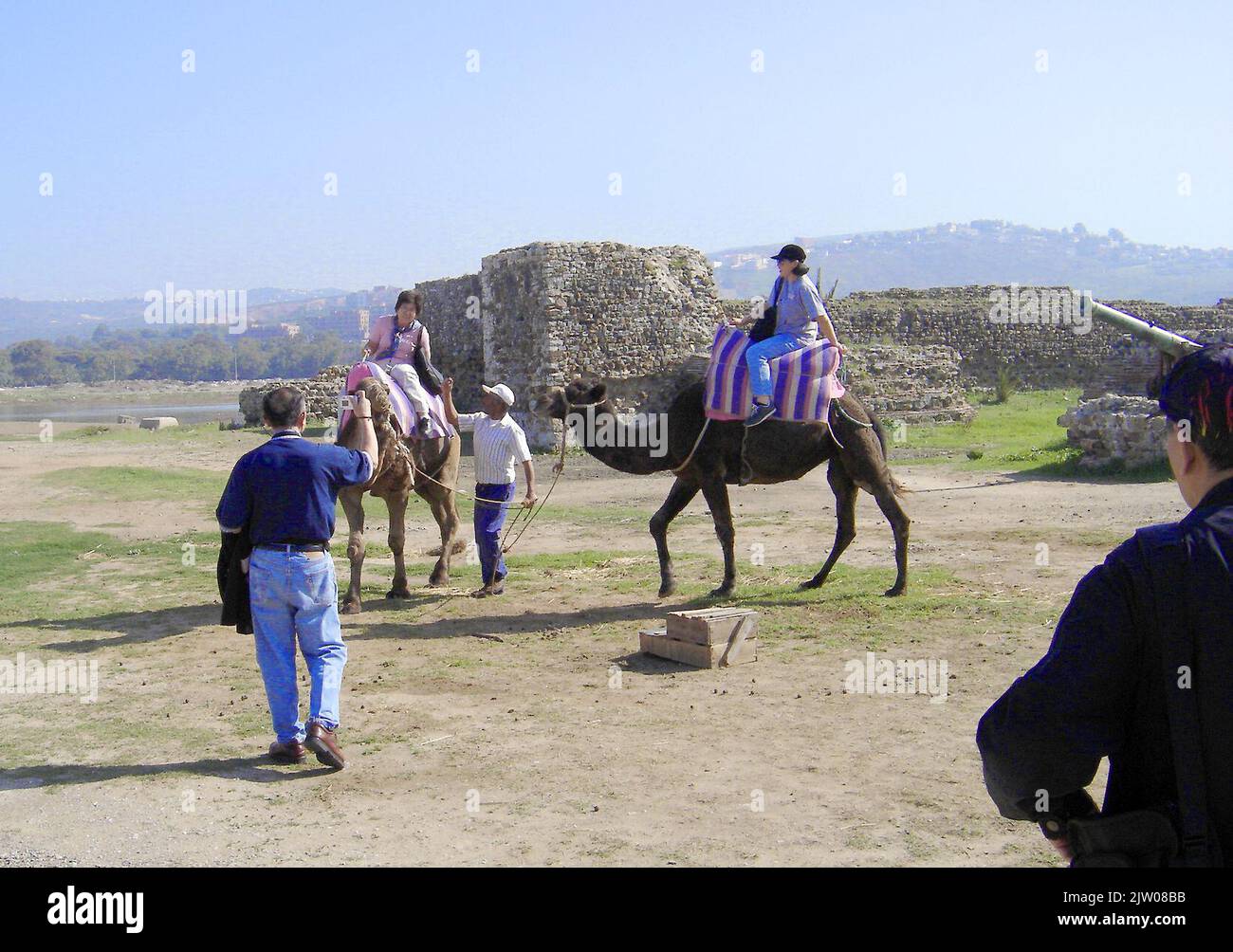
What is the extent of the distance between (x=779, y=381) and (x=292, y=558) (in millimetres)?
5483

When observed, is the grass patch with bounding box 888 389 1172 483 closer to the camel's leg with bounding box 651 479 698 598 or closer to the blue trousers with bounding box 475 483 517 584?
the camel's leg with bounding box 651 479 698 598

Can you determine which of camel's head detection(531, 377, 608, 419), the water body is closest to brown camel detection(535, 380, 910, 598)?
camel's head detection(531, 377, 608, 419)

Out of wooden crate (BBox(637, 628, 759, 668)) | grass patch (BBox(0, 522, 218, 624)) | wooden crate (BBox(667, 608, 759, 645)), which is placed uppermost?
wooden crate (BBox(667, 608, 759, 645))

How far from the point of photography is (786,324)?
34.7 feet

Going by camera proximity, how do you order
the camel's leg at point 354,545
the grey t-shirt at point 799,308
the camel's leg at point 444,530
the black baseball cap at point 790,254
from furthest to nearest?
the camel's leg at point 444,530
the grey t-shirt at point 799,308
the camel's leg at point 354,545
the black baseball cap at point 790,254

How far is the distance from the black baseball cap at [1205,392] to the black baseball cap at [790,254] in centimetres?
785

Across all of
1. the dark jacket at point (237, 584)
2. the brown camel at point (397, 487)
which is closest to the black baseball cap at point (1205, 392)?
the dark jacket at point (237, 584)

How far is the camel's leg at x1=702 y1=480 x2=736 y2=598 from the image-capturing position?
10.5m

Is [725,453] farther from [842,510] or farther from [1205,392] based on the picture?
[1205,392]

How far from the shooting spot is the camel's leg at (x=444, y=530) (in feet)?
38.2

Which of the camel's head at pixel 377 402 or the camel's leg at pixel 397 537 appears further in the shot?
the camel's leg at pixel 397 537

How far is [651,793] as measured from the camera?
5.74m

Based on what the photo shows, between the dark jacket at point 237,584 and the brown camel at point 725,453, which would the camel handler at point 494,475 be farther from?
the dark jacket at point 237,584
